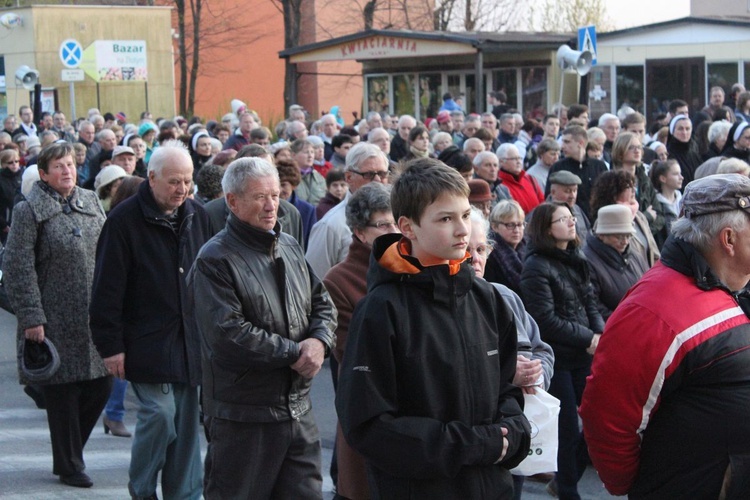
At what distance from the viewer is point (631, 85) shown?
2806 cm

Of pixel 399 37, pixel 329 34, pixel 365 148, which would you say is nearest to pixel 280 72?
pixel 329 34

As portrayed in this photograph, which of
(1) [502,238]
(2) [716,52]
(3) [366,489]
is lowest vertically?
(3) [366,489]

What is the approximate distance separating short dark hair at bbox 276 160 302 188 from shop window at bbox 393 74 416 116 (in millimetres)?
23363

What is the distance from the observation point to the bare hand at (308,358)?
4836 mm

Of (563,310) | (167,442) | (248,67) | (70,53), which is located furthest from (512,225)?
(248,67)

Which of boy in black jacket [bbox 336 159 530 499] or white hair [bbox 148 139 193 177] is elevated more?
white hair [bbox 148 139 193 177]

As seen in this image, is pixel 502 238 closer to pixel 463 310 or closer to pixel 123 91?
pixel 463 310

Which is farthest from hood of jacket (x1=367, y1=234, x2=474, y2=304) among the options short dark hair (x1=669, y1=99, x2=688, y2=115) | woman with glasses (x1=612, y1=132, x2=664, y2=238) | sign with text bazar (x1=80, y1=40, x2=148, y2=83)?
sign with text bazar (x1=80, y1=40, x2=148, y2=83)

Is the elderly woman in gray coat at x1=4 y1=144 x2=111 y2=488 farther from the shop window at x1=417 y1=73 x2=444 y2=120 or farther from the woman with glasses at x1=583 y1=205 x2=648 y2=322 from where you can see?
the shop window at x1=417 y1=73 x2=444 y2=120

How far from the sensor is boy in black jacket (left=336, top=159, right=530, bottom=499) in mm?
3434

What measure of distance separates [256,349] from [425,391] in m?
1.41

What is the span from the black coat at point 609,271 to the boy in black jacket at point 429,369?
11.5 ft

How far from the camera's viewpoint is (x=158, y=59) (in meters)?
40.3

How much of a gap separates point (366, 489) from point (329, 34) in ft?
146
